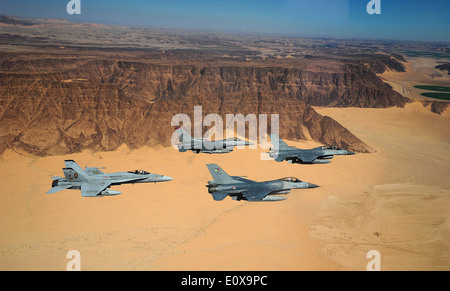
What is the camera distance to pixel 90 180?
4219cm

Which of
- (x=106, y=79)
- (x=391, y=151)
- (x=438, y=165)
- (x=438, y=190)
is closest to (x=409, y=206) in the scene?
(x=438, y=190)

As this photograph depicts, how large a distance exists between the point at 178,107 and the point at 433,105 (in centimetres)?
8584

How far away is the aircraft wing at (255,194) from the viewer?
1540 inches

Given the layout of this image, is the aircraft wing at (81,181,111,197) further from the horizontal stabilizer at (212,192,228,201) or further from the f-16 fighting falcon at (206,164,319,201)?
the horizontal stabilizer at (212,192,228,201)

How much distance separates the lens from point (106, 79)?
123875mm

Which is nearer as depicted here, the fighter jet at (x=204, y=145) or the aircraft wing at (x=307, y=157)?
the aircraft wing at (x=307, y=157)

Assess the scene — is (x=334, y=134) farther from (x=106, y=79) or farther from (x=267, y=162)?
(x=106, y=79)

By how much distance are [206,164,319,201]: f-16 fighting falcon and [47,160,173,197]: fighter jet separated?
9024 mm

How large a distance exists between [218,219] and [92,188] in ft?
45.3

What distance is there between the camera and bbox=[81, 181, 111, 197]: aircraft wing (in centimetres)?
3987

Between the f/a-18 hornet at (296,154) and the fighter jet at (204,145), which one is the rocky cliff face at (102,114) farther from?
the f/a-18 hornet at (296,154)

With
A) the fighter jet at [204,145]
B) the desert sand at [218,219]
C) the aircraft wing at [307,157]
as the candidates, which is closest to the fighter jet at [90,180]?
the desert sand at [218,219]

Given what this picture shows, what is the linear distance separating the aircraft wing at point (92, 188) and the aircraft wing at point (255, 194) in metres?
15.1

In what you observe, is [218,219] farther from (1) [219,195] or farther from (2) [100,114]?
(2) [100,114]
